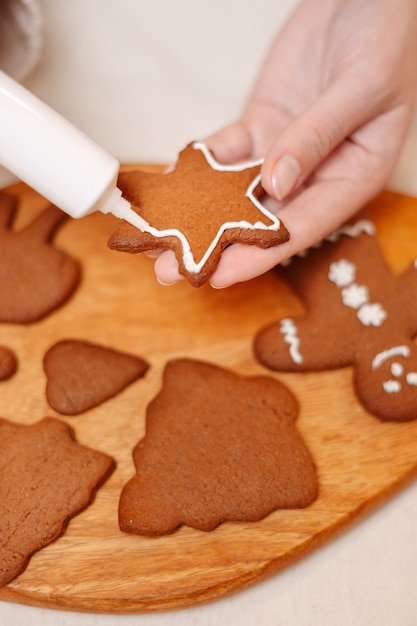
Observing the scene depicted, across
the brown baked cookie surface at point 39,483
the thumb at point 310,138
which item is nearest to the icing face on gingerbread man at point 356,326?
the thumb at point 310,138

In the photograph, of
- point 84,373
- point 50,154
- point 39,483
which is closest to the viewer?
point 50,154

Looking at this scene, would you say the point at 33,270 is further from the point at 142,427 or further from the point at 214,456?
the point at 214,456

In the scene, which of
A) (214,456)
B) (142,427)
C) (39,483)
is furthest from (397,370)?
(39,483)

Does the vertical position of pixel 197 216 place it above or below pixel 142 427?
above

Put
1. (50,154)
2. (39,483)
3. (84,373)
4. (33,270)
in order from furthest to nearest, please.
→ (33,270), (84,373), (39,483), (50,154)

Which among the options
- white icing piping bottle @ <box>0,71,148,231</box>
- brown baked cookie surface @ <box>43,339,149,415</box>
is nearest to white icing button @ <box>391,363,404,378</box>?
brown baked cookie surface @ <box>43,339,149,415</box>

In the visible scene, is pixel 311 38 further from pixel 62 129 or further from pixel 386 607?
pixel 386 607

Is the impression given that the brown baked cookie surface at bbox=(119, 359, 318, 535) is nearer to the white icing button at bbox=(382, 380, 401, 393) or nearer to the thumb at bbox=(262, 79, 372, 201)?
the white icing button at bbox=(382, 380, 401, 393)
